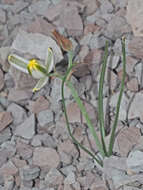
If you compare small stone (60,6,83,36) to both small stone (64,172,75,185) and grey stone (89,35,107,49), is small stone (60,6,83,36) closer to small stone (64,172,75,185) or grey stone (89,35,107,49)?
grey stone (89,35,107,49)

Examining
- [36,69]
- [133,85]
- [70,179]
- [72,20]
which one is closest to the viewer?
[36,69]

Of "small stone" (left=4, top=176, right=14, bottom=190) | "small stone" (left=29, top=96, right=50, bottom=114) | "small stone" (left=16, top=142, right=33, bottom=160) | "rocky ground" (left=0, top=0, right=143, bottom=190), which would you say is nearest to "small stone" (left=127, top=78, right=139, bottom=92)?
"rocky ground" (left=0, top=0, right=143, bottom=190)

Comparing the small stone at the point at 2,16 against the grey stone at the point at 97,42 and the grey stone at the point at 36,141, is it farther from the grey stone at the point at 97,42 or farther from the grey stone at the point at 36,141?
the grey stone at the point at 36,141

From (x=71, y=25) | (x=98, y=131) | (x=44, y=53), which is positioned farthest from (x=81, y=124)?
(x=71, y=25)

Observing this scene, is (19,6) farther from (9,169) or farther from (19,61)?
(9,169)

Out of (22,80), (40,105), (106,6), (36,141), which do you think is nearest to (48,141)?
(36,141)

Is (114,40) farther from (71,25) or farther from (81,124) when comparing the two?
(81,124)
